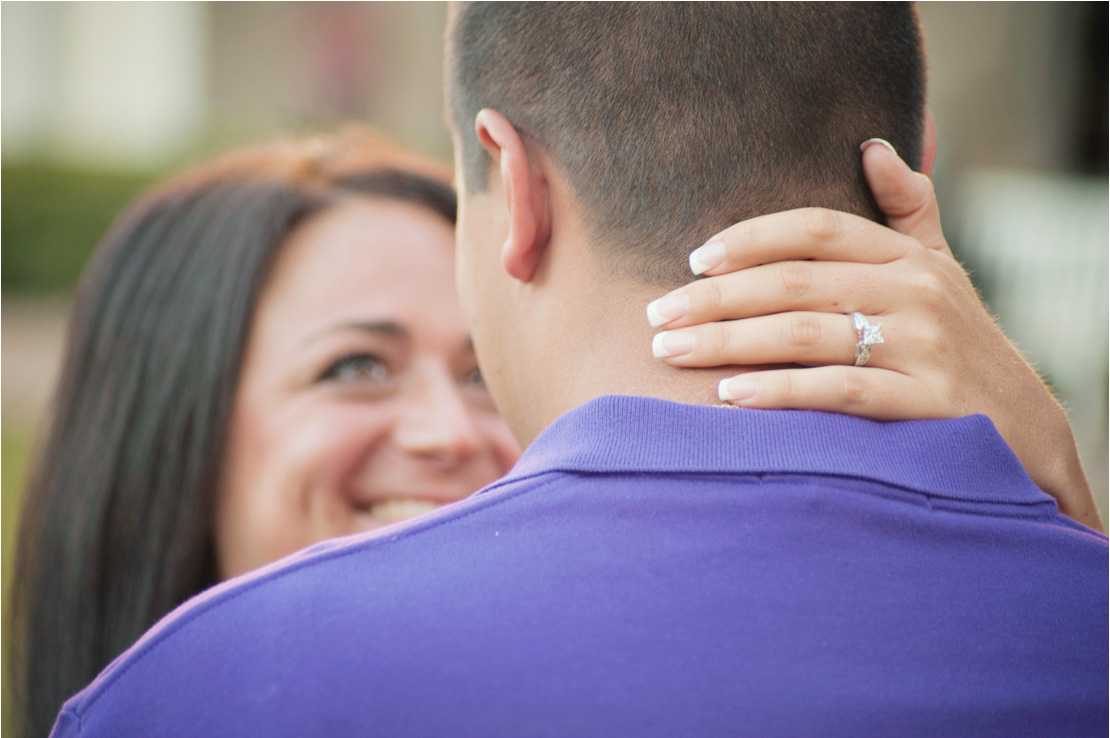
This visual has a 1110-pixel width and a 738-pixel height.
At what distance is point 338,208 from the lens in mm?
3041

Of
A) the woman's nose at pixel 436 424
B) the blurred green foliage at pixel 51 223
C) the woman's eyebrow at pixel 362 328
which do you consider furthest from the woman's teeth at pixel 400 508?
the blurred green foliage at pixel 51 223

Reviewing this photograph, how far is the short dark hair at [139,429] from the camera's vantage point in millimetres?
2771

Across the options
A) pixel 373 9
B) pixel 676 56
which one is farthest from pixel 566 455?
pixel 373 9

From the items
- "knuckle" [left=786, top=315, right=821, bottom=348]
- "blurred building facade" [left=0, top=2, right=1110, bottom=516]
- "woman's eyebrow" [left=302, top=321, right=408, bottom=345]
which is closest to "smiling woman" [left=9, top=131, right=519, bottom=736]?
"woman's eyebrow" [left=302, top=321, right=408, bottom=345]

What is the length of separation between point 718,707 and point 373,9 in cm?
2402

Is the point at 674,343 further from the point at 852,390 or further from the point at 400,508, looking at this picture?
the point at 400,508

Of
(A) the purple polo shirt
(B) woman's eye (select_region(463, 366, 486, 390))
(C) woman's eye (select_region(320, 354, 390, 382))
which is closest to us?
(A) the purple polo shirt

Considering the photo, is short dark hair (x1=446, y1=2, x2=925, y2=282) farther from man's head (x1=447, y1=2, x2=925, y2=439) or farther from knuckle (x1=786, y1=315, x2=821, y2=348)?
knuckle (x1=786, y1=315, x2=821, y2=348)

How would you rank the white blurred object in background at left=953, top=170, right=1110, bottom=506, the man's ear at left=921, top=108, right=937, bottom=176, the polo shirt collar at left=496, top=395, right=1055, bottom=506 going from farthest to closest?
1. the white blurred object in background at left=953, top=170, right=1110, bottom=506
2. the man's ear at left=921, top=108, right=937, bottom=176
3. the polo shirt collar at left=496, top=395, right=1055, bottom=506

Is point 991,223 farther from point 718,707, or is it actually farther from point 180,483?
point 718,707

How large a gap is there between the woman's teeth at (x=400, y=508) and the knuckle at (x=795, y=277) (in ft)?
5.16

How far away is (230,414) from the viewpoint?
2766mm

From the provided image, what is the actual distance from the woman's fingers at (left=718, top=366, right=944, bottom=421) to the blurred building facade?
9.40 ft

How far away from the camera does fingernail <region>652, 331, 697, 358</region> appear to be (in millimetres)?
1363
